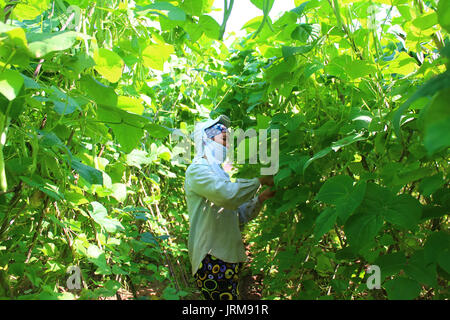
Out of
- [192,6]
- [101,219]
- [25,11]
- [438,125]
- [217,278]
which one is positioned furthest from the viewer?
[217,278]

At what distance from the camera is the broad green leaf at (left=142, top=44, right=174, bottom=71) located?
815 millimetres

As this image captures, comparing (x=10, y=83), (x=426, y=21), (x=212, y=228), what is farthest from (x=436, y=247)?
(x=212, y=228)

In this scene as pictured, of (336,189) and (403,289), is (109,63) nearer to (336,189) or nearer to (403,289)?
(336,189)

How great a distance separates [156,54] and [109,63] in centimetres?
14

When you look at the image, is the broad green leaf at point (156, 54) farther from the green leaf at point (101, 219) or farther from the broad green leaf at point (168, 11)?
the green leaf at point (101, 219)

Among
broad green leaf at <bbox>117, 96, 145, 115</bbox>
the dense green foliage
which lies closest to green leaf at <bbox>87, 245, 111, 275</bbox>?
the dense green foliage

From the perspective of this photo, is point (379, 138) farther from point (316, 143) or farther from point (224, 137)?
point (224, 137)

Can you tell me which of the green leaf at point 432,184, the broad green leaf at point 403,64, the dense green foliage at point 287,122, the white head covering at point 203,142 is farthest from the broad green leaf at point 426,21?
the white head covering at point 203,142

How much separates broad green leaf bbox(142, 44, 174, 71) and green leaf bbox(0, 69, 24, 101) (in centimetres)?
38

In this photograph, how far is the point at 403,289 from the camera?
72 centimetres

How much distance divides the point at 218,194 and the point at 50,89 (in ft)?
3.30

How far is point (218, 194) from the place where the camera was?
1.59 meters

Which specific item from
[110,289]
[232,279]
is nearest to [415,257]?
[110,289]

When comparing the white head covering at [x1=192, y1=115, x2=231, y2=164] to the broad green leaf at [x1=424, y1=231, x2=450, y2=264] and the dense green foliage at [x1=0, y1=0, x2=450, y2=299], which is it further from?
the broad green leaf at [x1=424, y1=231, x2=450, y2=264]
